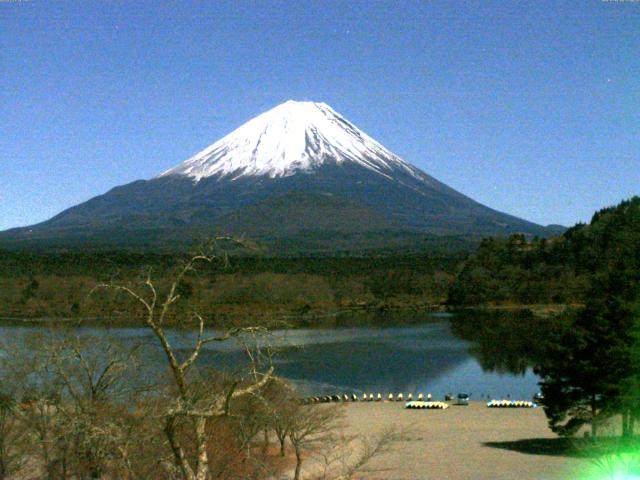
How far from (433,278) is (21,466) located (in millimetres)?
65682

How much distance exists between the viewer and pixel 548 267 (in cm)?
6906

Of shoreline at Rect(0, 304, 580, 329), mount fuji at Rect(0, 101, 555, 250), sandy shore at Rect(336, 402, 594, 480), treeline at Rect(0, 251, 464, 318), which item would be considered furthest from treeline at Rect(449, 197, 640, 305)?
mount fuji at Rect(0, 101, 555, 250)

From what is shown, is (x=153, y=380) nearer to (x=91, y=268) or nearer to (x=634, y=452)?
(x=634, y=452)

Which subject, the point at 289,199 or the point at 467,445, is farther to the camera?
the point at 289,199

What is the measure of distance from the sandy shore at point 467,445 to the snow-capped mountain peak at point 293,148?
145 meters

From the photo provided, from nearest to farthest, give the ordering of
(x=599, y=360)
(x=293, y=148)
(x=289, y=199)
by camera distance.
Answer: (x=599, y=360), (x=289, y=199), (x=293, y=148)

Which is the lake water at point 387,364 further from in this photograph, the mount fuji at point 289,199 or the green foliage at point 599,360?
the mount fuji at point 289,199

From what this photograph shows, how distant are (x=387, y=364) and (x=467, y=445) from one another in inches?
658

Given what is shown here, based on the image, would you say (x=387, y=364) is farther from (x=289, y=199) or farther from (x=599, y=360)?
(x=289, y=199)

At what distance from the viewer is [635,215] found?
66.3 m

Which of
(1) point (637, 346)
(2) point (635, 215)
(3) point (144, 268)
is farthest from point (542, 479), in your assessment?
(2) point (635, 215)

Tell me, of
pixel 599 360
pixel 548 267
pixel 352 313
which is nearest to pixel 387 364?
pixel 599 360

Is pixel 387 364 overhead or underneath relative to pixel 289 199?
underneath

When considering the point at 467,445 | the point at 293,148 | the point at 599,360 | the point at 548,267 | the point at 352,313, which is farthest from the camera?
the point at 293,148
